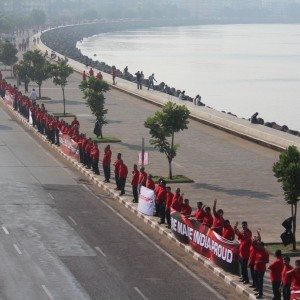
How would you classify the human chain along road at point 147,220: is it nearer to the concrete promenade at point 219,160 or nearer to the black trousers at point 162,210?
the black trousers at point 162,210

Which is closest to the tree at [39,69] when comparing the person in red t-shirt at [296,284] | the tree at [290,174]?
the tree at [290,174]

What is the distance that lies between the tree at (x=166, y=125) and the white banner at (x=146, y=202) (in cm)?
605

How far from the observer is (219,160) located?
39844 millimetres

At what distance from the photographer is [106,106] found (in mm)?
60438

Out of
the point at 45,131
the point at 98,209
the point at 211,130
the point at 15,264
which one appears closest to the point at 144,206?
the point at 98,209

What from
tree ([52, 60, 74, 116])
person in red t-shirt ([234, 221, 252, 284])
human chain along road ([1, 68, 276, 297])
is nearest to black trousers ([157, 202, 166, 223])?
human chain along road ([1, 68, 276, 297])

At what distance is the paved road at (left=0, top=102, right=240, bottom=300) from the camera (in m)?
21.0

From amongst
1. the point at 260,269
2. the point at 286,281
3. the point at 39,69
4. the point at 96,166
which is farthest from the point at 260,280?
the point at 39,69

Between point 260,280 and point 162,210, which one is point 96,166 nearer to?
point 162,210

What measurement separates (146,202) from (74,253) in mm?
5191

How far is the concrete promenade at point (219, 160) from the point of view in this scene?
29.9 m

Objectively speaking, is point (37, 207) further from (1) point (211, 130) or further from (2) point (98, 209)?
(1) point (211, 130)

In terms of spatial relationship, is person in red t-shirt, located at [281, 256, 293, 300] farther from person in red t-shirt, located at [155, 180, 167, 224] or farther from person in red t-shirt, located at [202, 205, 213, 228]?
person in red t-shirt, located at [155, 180, 167, 224]

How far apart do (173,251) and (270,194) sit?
26.3 feet
